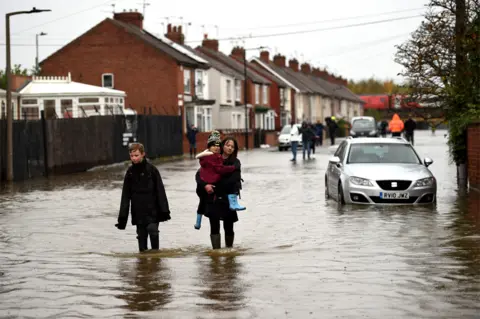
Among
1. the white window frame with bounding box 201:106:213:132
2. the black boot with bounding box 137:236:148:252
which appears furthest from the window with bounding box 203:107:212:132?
the black boot with bounding box 137:236:148:252

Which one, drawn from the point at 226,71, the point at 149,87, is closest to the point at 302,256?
the point at 149,87

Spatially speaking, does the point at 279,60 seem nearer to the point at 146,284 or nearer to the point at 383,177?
the point at 383,177

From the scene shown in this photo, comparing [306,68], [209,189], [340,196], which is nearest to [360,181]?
[340,196]

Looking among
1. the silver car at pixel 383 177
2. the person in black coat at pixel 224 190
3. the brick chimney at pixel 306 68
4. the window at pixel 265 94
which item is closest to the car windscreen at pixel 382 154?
the silver car at pixel 383 177

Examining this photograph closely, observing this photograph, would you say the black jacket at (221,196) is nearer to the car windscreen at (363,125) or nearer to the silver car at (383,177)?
the silver car at (383,177)

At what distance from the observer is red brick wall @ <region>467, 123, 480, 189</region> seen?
73.4 ft

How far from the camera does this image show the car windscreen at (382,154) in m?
20.2

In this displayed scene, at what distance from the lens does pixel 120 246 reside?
13922 millimetres

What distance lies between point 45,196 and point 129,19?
43.5 meters

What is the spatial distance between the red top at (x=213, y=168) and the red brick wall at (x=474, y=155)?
10999mm

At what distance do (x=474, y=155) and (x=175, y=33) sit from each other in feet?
172

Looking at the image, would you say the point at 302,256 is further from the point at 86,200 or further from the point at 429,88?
the point at 429,88

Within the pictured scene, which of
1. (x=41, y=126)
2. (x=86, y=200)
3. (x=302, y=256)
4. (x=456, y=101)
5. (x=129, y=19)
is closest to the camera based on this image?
(x=302, y=256)

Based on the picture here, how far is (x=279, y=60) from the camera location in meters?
116
